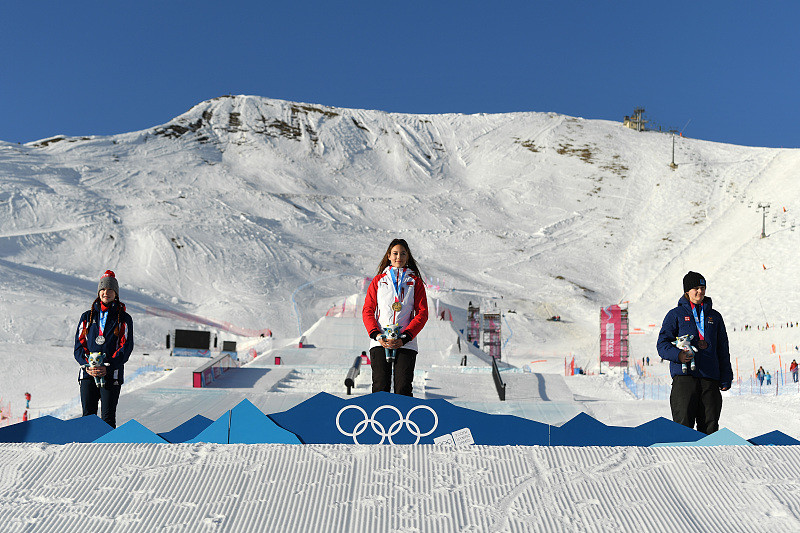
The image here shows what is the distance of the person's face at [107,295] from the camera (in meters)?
5.00

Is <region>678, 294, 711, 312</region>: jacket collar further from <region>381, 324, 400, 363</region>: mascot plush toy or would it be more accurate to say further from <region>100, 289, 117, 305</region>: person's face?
<region>100, 289, 117, 305</region>: person's face

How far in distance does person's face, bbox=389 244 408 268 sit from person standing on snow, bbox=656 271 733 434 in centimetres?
175

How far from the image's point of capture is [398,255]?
4.93m

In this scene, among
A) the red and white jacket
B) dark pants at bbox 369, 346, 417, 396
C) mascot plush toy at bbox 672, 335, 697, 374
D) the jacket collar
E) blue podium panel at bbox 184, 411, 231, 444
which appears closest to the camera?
blue podium panel at bbox 184, 411, 231, 444

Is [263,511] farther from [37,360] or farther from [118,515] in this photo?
[37,360]

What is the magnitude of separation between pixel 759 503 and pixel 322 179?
6044 cm

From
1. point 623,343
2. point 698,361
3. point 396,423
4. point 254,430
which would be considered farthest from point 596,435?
point 623,343

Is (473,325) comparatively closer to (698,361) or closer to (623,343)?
(623,343)

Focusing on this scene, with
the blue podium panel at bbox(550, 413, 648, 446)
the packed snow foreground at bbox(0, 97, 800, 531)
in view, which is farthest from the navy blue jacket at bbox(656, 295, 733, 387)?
the blue podium panel at bbox(550, 413, 648, 446)

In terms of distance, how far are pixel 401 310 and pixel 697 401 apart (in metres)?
2.00

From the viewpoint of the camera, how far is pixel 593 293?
137ft

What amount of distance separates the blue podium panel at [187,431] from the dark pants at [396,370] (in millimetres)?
1671

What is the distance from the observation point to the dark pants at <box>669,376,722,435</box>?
449 centimetres

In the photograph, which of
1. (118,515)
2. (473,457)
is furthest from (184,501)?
(473,457)
